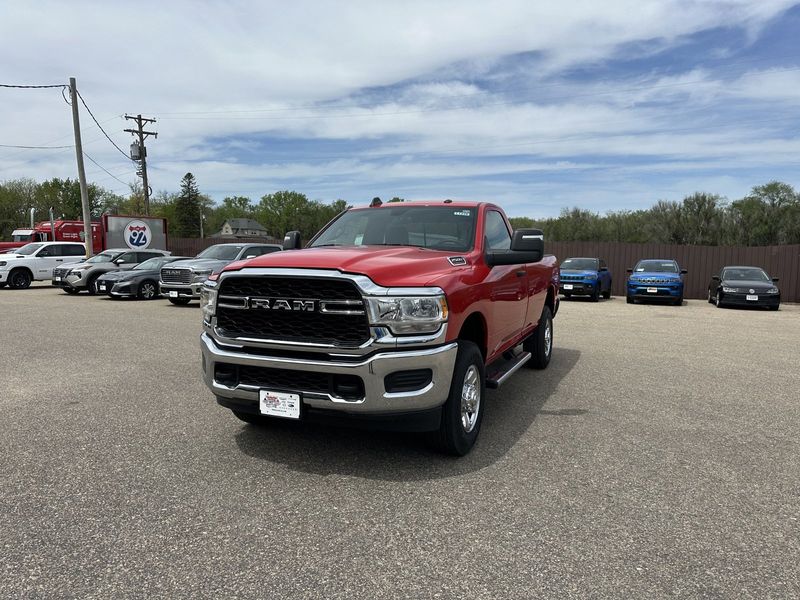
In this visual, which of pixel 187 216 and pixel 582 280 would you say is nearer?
pixel 582 280

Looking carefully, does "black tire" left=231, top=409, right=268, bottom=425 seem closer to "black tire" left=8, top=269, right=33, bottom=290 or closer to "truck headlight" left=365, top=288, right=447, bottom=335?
"truck headlight" left=365, top=288, right=447, bottom=335

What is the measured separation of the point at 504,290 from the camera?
521 centimetres

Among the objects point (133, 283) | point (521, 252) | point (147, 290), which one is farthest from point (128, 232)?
point (521, 252)

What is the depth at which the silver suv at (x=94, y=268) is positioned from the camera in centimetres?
1928

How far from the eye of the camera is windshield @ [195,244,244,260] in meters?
16.5

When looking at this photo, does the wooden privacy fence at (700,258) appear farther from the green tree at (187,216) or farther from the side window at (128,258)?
the green tree at (187,216)

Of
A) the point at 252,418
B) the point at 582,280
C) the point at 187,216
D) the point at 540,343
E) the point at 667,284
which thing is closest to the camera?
the point at 252,418

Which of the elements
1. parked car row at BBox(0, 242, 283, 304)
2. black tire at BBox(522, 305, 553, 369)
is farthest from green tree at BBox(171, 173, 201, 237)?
black tire at BBox(522, 305, 553, 369)

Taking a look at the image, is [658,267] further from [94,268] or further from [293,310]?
[94,268]

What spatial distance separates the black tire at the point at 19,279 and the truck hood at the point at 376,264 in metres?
23.0

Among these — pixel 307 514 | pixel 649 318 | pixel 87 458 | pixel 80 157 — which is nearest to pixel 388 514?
pixel 307 514

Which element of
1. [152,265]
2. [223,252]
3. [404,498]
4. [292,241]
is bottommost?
[404,498]

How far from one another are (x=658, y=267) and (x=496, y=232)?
622 inches

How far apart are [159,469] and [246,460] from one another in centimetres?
58
